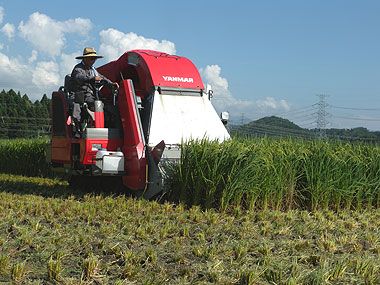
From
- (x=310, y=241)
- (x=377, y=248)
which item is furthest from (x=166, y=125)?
(x=377, y=248)

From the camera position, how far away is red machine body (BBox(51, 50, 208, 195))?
23.3 feet

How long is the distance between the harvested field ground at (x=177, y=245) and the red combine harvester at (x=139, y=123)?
2.00 feet

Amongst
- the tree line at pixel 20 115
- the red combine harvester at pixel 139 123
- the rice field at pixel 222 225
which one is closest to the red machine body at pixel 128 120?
the red combine harvester at pixel 139 123

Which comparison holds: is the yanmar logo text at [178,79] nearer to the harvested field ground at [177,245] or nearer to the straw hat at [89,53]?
the straw hat at [89,53]

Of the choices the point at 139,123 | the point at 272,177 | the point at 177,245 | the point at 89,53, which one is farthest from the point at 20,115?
the point at 177,245

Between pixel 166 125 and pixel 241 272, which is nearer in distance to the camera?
pixel 241 272

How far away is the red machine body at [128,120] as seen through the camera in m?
7.10

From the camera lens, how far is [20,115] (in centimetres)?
8131

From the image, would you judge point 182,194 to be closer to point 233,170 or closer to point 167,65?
point 233,170

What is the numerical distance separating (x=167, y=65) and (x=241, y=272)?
4944mm

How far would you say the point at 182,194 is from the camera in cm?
665

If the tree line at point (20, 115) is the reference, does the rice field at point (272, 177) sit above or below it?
below

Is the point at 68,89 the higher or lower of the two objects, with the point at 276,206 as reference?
higher

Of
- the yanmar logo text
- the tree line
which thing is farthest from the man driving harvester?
the tree line
